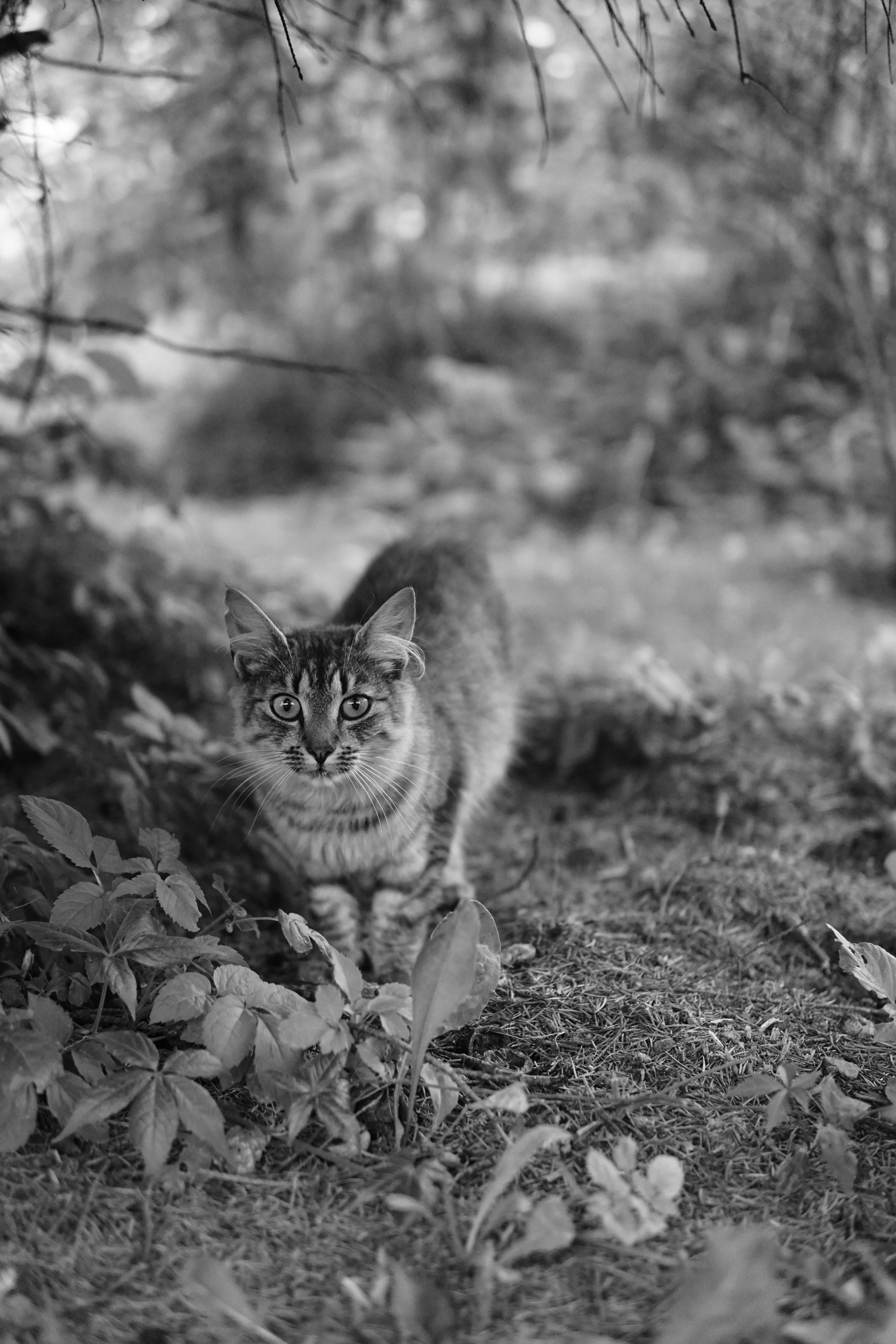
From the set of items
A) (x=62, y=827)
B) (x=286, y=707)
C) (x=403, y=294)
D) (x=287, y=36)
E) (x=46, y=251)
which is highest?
(x=403, y=294)

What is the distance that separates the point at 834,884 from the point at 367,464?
668cm

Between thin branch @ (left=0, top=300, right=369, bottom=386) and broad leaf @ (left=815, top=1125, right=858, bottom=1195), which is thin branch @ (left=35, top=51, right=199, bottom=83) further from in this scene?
broad leaf @ (left=815, top=1125, right=858, bottom=1195)

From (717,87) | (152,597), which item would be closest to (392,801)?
(152,597)

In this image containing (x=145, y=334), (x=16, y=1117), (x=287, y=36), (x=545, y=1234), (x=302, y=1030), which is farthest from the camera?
(x=145, y=334)

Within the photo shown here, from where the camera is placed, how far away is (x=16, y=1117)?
6.23 ft

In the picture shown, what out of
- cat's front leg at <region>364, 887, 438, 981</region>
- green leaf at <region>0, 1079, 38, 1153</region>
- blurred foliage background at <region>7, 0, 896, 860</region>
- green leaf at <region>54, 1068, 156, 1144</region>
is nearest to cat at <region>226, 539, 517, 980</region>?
cat's front leg at <region>364, 887, 438, 981</region>

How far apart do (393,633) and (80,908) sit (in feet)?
3.83

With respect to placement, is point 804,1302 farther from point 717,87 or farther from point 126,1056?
point 717,87

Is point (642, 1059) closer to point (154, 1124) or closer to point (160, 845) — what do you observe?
point (154, 1124)

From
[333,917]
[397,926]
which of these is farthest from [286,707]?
[397,926]

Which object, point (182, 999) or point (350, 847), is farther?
point (350, 847)

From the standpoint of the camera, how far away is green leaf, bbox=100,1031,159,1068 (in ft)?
6.60

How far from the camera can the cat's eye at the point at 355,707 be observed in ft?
9.40

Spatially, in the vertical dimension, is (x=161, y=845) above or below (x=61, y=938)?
above
